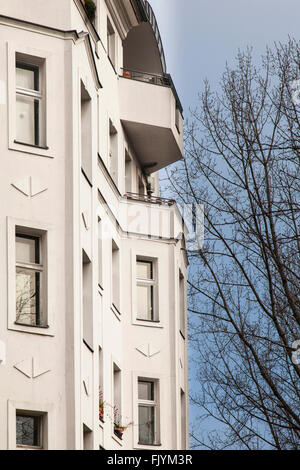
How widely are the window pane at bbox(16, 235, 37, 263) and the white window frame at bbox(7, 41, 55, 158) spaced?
1603 mm

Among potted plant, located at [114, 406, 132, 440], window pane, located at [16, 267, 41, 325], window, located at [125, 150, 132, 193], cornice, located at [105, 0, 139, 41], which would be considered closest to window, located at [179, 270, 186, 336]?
window, located at [125, 150, 132, 193]

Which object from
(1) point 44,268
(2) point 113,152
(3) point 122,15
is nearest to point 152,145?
(2) point 113,152

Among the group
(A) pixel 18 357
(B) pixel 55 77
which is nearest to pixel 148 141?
(B) pixel 55 77

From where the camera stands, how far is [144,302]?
108 feet

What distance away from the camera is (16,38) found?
994 inches

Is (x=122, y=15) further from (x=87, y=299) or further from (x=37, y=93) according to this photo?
(x=87, y=299)

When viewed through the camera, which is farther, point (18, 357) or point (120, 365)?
point (120, 365)

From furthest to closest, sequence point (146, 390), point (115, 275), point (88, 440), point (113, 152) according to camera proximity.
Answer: point (113, 152) < point (146, 390) < point (115, 275) < point (88, 440)

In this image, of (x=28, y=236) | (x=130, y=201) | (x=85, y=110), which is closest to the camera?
(x=28, y=236)

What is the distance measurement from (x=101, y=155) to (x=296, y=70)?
4.63m

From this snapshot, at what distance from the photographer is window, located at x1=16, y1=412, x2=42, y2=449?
917 inches

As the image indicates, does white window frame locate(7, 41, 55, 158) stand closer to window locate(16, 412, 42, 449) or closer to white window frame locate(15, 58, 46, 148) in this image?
white window frame locate(15, 58, 46, 148)

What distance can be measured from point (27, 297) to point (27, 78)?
14.0 feet
